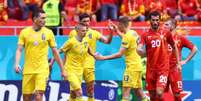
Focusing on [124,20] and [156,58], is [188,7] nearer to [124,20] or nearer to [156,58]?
[124,20]

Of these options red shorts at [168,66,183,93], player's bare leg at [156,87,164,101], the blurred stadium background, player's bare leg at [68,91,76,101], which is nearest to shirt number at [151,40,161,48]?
player's bare leg at [156,87,164,101]

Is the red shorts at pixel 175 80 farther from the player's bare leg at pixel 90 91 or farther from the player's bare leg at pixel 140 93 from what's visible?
the player's bare leg at pixel 90 91

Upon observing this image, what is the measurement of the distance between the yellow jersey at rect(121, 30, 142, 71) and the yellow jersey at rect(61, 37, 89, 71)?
37.9 inches

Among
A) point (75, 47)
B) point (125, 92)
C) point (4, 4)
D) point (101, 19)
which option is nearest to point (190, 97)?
point (125, 92)

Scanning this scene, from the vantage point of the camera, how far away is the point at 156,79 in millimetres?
15945

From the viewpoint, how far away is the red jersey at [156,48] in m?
15.9

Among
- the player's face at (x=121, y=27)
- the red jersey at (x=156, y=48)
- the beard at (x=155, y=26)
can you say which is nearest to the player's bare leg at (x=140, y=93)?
the player's face at (x=121, y=27)

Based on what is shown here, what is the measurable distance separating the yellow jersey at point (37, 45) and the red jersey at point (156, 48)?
186 cm

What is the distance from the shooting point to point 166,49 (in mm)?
16078

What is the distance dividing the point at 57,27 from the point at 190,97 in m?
4.46

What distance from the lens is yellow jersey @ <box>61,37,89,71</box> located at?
57.6 ft

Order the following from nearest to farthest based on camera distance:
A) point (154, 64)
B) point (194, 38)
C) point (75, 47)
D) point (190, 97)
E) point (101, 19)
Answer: point (154, 64) < point (75, 47) < point (190, 97) < point (194, 38) < point (101, 19)

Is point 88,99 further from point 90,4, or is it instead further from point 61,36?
point 90,4

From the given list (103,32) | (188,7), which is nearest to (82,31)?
(103,32)
